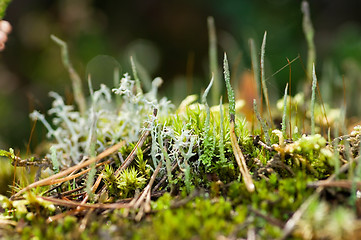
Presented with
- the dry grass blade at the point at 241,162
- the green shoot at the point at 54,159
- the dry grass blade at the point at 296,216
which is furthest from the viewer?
the green shoot at the point at 54,159

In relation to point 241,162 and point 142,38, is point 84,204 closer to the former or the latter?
point 241,162

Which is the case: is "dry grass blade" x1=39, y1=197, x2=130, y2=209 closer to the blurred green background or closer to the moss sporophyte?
the moss sporophyte

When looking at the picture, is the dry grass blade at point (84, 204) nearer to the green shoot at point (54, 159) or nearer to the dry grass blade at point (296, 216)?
the green shoot at point (54, 159)

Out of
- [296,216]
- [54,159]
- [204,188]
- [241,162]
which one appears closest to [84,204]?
[54,159]

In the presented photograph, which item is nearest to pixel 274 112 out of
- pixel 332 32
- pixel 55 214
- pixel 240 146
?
pixel 240 146

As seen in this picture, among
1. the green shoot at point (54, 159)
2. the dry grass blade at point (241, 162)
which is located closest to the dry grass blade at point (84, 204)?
the green shoot at point (54, 159)

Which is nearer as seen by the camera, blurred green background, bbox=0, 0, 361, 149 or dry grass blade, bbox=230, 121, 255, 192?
dry grass blade, bbox=230, 121, 255, 192

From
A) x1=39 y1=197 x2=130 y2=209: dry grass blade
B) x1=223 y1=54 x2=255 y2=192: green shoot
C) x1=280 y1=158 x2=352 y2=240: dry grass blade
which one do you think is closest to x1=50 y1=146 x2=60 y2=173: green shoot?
x1=39 y1=197 x2=130 y2=209: dry grass blade
